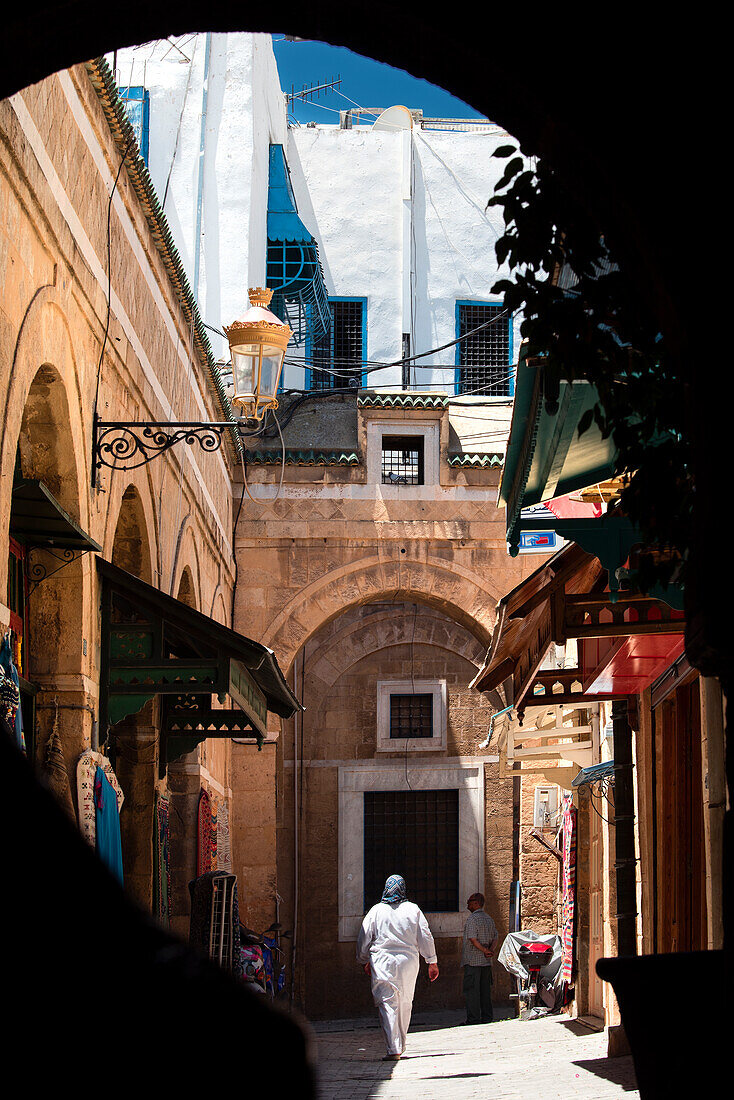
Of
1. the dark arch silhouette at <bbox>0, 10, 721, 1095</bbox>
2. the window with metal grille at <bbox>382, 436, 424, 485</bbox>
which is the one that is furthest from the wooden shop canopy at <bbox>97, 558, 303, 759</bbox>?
the window with metal grille at <bbox>382, 436, 424, 485</bbox>

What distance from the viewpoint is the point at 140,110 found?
52.0 ft

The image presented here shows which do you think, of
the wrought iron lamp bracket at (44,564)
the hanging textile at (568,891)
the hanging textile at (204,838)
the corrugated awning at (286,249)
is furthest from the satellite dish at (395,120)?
the wrought iron lamp bracket at (44,564)

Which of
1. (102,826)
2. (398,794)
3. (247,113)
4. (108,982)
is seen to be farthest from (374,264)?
(108,982)

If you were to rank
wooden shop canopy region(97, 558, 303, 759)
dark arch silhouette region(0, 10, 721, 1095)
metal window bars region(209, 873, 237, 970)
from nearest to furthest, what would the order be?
dark arch silhouette region(0, 10, 721, 1095) < wooden shop canopy region(97, 558, 303, 759) < metal window bars region(209, 873, 237, 970)

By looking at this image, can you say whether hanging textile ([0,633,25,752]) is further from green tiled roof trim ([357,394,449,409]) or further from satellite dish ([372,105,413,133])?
satellite dish ([372,105,413,133])

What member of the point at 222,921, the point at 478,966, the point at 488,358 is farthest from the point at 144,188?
the point at 488,358

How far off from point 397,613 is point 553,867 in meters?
5.09

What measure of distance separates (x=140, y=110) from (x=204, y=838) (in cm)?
927

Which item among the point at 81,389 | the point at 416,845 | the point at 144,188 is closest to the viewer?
the point at 81,389

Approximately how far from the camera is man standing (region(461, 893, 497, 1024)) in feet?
44.7

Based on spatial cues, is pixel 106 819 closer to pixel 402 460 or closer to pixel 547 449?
pixel 547 449

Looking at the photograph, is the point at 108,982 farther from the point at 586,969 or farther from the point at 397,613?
the point at 397,613

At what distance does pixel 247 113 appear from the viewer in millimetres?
16688

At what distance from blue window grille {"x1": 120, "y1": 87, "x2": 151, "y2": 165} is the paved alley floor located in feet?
35.7
